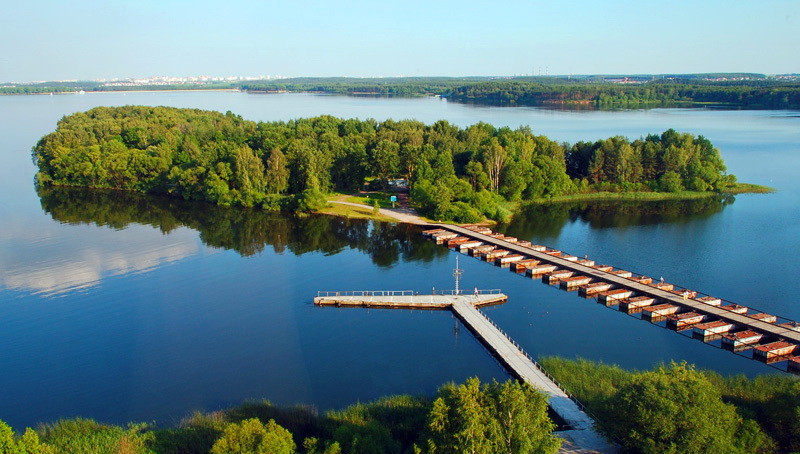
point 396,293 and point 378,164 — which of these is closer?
point 396,293

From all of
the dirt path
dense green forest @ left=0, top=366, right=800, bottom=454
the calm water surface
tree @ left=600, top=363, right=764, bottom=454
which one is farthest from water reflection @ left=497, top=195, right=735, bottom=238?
tree @ left=600, top=363, right=764, bottom=454

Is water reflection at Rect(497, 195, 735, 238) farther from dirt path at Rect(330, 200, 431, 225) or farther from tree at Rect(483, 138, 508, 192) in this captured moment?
dirt path at Rect(330, 200, 431, 225)

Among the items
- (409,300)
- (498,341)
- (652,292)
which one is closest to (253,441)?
(498,341)

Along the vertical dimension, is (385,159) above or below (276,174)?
above

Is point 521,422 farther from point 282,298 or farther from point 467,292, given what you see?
point 282,298

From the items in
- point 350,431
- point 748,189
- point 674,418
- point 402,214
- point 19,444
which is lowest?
point 350,431

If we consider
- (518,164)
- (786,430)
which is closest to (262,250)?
(518,164)

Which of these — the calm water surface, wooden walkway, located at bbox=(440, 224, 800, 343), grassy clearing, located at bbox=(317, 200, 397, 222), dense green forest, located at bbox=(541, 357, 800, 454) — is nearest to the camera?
dense green forest, located at bbox=(541, 357, 800, 454)

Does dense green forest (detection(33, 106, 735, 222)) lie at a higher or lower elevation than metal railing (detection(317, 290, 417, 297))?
higher

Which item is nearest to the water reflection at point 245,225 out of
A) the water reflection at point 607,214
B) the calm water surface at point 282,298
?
the calm water surface at point 282,298
